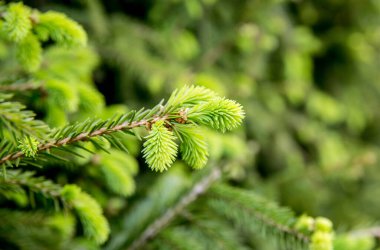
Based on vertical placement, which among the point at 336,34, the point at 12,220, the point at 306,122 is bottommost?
the point at 12,220

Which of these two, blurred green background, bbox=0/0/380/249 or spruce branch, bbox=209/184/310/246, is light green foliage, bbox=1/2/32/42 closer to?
blurred green background, bbox=0/0/380/249

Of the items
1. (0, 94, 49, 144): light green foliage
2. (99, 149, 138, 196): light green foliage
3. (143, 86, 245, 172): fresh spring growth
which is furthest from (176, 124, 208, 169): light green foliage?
(99, 149, 138, 196): light green foliage

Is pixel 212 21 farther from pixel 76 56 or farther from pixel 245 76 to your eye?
pixel 76 56

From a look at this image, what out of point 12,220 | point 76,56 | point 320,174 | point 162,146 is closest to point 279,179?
point 320,174

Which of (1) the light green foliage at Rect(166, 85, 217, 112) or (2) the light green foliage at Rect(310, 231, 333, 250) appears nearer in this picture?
(1) the light green foliage at Rect(166, 85, 217, 112)

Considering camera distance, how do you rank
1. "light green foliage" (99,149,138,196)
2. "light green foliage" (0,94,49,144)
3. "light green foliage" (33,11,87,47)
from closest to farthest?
"light green foliage" (0,94,49,144) → "light green foliage" (33,11,87,47) → "light green foliage" (99,149,138,196)

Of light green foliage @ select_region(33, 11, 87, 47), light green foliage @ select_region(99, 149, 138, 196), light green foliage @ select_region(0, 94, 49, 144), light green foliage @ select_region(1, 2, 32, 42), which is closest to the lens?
light green foliage @ select_region(0, 94, 49, 144)
